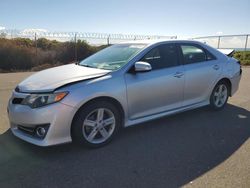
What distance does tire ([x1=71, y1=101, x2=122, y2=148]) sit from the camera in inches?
139

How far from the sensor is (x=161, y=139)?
4090 millimetres

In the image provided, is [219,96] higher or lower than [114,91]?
lower

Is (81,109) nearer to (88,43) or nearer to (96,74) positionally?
(96,74)

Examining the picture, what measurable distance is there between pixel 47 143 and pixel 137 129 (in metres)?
1.67

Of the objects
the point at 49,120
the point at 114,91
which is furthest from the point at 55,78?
the point at 114,91

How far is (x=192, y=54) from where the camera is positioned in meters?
5.02

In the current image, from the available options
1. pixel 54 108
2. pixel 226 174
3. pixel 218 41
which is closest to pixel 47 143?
pixel 54 108

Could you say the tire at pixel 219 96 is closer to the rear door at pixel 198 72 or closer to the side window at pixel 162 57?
the rear door at pixel 198 72

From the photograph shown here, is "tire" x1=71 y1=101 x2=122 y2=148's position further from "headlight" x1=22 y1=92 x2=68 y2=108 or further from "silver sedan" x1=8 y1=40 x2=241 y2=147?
"headlight" x1=22 y1=92 x2=68 y2=108

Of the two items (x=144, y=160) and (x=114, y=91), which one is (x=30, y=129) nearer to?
(x=114, y=91)

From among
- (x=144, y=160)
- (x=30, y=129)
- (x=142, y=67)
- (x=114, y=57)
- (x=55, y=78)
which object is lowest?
(x=144, y=160)

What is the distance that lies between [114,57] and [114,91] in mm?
980

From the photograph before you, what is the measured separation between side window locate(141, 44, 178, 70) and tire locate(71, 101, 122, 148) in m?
1.07

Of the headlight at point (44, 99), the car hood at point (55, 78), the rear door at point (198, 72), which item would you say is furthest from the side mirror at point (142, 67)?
the headlight at point (44, 99)
